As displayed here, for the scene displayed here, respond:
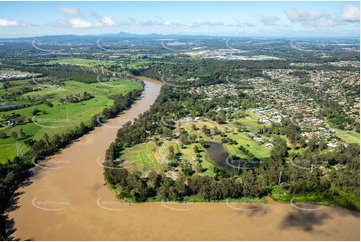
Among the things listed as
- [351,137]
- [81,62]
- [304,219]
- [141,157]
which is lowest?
[304,219]

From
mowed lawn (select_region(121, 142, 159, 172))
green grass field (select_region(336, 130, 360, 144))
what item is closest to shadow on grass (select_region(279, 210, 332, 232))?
mowed lawn (select_region(121, 142, 159, 172))

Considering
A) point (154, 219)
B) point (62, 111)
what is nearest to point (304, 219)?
point (154, 219)

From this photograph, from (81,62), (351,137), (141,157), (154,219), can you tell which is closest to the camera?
(154,219)

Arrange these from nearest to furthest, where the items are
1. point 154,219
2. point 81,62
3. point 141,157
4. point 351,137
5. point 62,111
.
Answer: point 154,219 → point 141,157 → point 351,137 → point 62,111 → point 81,62

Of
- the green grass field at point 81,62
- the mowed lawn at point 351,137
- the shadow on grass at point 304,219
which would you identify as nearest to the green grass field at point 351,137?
the mowed lawn at point 351,137

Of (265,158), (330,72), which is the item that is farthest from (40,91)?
(330,72)

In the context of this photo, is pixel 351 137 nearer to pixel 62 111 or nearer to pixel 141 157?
pixel 141 157

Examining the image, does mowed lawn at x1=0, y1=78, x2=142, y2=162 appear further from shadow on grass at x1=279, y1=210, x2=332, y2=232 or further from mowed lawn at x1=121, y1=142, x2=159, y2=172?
shadow on grass at x1=279, y1=210, x2=332, y2=232

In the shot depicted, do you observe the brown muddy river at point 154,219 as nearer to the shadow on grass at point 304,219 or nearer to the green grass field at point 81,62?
the shadow on grass at point 304,219
